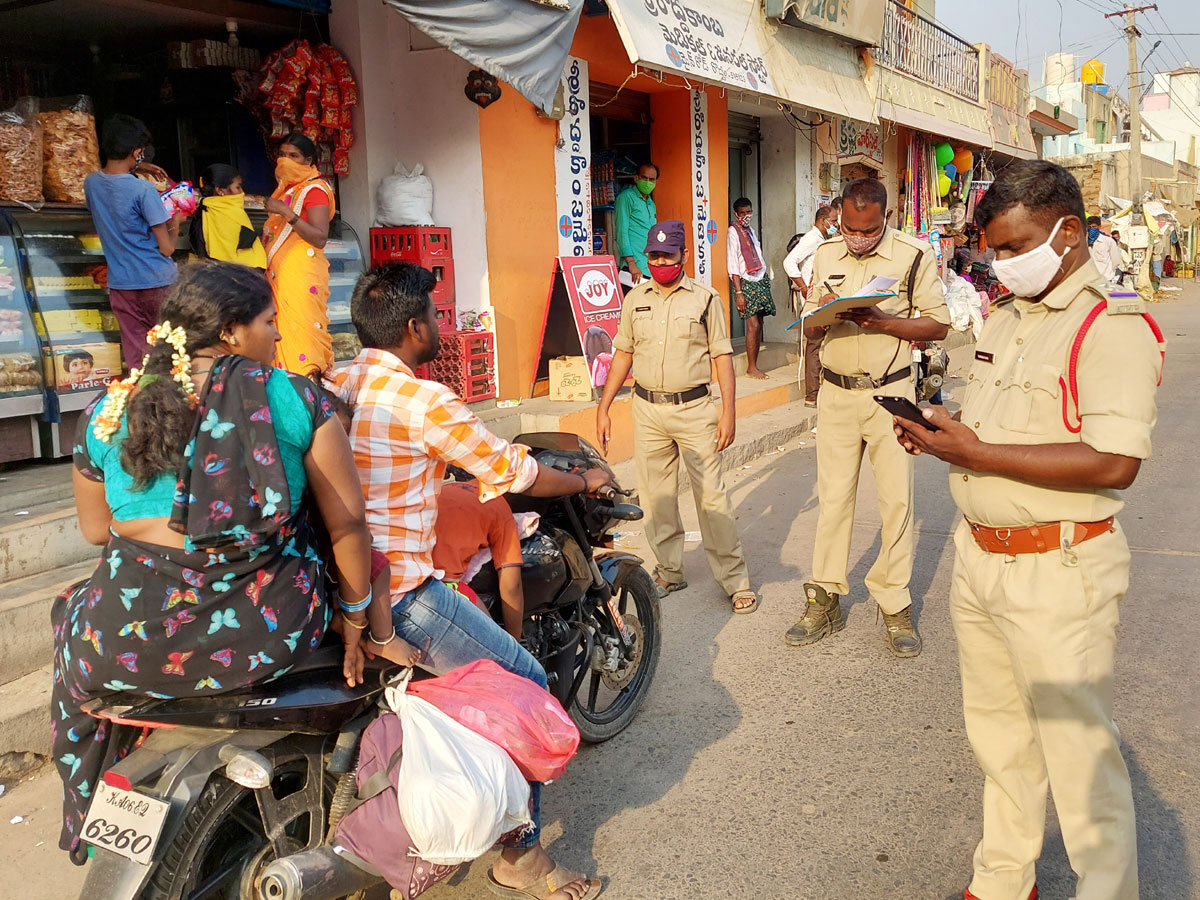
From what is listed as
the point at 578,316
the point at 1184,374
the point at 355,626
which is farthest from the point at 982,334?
the point at 1184,374

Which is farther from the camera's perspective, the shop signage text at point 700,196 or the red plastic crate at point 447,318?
the shop signage text at point 700,196

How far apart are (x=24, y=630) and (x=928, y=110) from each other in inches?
549

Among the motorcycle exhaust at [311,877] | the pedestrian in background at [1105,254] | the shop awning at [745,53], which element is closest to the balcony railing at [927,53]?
the shop awning at [745,53]

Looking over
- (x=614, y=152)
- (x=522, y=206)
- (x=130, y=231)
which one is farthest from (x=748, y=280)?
(x=130, y=231)

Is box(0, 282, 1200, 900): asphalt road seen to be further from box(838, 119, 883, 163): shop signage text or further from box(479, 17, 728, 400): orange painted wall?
box(838, 119, 883, 163): shop signage text

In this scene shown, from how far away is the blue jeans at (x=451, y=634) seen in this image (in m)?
2.70

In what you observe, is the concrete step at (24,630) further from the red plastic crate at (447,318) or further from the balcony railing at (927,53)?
the balcony railing at (927,53)

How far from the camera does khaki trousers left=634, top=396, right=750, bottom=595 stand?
5.21m

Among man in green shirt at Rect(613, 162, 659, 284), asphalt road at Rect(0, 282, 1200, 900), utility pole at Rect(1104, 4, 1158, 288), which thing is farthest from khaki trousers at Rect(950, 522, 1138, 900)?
utility pole at Rect(1104, 4, 1158, 288)

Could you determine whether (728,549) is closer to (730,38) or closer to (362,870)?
(362,870)

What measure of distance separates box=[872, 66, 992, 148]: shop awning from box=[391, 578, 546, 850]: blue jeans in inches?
446

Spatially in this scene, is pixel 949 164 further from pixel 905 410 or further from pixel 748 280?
pixel 905 410

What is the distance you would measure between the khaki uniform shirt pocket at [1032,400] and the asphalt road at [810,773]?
161mm

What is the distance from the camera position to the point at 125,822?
2.17 m
